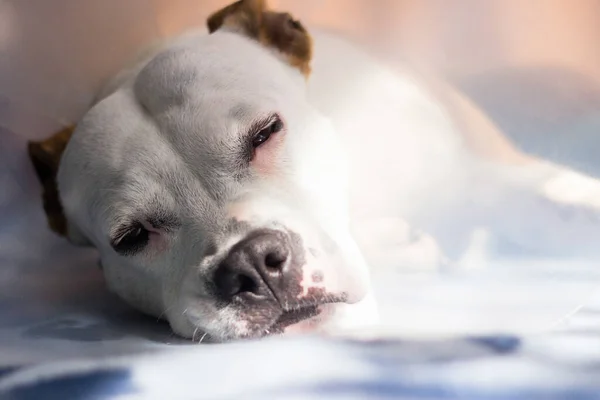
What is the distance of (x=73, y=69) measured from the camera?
2.24 metres

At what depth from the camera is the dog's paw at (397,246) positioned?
1727mm

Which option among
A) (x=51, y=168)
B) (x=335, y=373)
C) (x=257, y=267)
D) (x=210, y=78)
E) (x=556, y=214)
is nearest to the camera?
(x=335, y=373)

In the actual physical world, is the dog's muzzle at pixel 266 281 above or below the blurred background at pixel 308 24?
below

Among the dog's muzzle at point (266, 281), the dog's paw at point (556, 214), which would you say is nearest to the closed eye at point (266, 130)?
the dog's muzzle at point (266, 281)

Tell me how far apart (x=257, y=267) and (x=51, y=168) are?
41.6 inches

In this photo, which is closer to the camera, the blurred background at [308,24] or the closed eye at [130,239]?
the closed eye at [130,239]

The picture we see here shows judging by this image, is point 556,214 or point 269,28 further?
point 269,28

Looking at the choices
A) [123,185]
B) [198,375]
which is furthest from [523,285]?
[123,185]

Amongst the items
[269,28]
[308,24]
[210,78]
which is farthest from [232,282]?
[308,24]

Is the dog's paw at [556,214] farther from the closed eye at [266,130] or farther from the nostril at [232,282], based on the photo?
the nostril at [232,282]

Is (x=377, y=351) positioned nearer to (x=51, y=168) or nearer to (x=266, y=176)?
(x=266, y=176)

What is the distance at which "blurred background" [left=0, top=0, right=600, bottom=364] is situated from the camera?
1.87 m

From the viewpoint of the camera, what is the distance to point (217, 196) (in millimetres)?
1478

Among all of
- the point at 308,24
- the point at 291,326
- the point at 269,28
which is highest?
the point at 308,24
